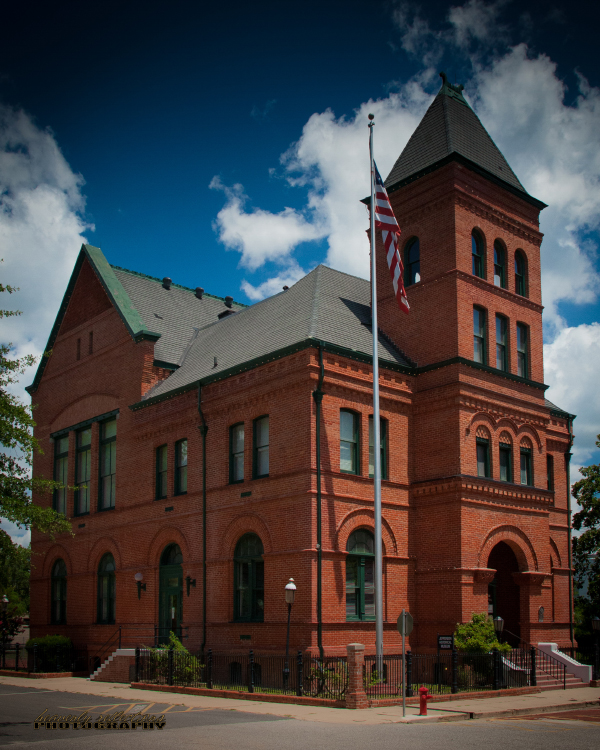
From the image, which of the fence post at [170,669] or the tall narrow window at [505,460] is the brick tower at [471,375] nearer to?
the tall narrow window at [505,460]

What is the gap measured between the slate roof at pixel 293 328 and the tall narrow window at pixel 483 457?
367cm

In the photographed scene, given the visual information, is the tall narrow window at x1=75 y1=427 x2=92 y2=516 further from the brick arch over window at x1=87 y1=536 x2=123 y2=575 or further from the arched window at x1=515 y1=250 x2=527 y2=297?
the arched window at x1=515 y1=250 x2=527 y2=297

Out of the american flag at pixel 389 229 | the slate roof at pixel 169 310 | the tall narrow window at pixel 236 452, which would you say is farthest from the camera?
the slate roof at pixel 169 310

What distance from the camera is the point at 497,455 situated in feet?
91.0

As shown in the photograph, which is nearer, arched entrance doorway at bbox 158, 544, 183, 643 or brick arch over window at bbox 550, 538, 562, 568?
arched entrance doorway at bbox 158, 544, 183, 643

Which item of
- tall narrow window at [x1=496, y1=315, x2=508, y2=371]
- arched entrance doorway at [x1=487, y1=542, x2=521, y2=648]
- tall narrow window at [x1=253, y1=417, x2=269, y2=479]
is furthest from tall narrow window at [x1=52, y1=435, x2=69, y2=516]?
tall narrow window at [x1=496, y1=315, x2=508, y2=371]

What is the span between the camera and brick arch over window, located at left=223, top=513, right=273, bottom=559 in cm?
2547

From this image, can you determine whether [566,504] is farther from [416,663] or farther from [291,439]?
[291,439]

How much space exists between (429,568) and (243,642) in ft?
20.9

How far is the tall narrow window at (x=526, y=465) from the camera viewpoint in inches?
1142

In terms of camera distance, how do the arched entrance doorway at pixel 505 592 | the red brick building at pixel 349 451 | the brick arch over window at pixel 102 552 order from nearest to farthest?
the red brick building at pixel 349 451 → the arched entrance doorway at pixel 505 592 → the brick arch over window at pixel 102 552

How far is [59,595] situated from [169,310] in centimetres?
1370

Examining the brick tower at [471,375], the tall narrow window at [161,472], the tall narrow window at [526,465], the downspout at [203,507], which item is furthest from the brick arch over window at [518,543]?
the tall narrow window at [161,472]

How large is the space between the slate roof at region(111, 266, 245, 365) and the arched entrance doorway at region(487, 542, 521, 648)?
14.9 m
